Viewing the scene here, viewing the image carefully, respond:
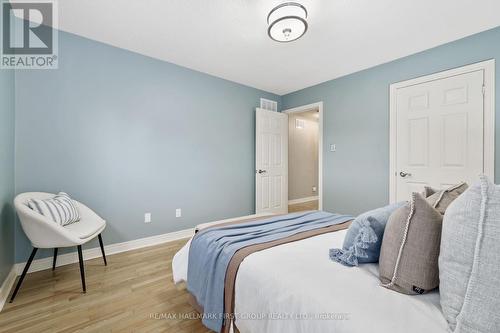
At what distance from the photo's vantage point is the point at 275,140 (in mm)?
4293

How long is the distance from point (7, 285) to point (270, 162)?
3.63 meters

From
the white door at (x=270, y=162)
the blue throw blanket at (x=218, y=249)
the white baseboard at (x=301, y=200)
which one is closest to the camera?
the blue throw blanket at (x=218, y=249)

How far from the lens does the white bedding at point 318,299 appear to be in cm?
72

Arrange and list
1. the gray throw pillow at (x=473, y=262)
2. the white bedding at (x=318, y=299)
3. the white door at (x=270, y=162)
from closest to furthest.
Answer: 1. the gray throw pillow at (x=473, y=262)
2. the white bedding at (x=318, y=299)
3. the white door at (x=270, y=162)

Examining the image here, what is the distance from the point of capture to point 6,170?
188cm

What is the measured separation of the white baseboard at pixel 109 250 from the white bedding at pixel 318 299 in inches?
88.5

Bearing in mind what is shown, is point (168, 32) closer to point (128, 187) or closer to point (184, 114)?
point (184, 114)

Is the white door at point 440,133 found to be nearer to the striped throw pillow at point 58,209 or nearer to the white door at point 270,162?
the white door at point 270,162

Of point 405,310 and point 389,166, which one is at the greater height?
point 389,166

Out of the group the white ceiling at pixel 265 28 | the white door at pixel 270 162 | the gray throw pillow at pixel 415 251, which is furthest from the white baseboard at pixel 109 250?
the gray throw pillow at pixel 415 251

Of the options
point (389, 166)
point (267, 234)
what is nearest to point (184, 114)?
point (267, 234)

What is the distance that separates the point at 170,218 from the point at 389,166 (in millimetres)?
3287

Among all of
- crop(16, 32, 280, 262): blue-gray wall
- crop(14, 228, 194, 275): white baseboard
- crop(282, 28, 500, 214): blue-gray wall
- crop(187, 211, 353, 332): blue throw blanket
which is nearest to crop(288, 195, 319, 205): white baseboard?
crop(282, 28, 500, 214): blue-gray wall

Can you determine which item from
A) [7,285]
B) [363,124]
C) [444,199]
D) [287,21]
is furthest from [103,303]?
[363,124]
